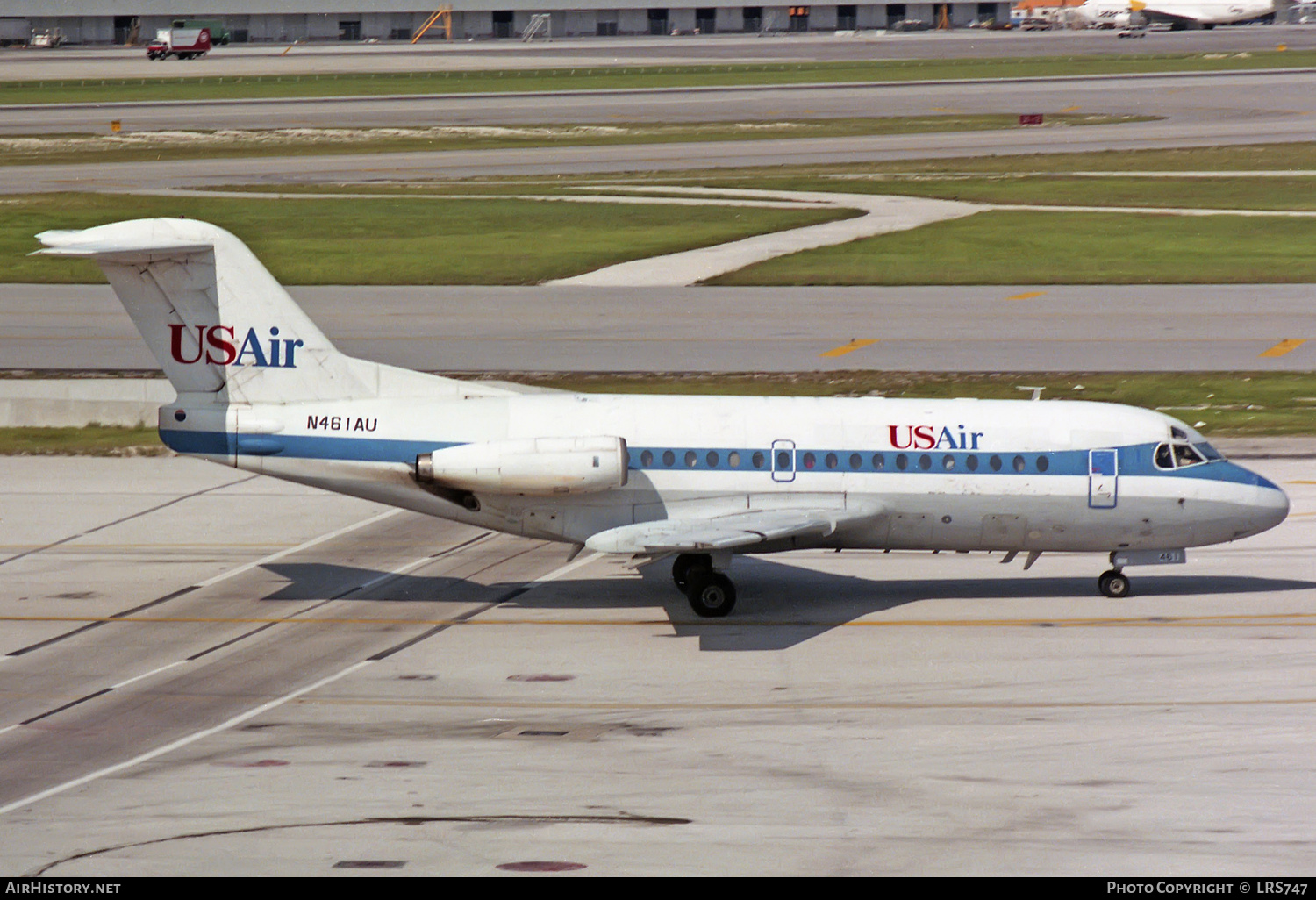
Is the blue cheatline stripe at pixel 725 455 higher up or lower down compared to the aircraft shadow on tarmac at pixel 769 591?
higher up

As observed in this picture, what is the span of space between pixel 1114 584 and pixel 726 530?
6770 mm

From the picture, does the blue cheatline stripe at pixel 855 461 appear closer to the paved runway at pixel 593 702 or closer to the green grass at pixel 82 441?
the paved runway at pixel 593 702

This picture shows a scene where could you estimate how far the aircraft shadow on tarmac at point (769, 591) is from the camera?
25188 millimetres

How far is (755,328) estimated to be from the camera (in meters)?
46.8

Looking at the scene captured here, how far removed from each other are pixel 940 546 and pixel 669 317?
77.8 ft

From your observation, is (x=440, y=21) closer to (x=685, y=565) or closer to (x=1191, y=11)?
(x=1191, y=11)

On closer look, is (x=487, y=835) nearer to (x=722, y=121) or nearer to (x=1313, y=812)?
(x=1313, y=812)

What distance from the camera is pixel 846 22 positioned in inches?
7495

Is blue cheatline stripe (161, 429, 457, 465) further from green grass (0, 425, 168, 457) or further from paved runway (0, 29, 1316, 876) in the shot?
green grass (0, 425, 168, 457)

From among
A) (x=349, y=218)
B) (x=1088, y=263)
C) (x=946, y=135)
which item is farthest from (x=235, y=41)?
(x=1088, y=263)

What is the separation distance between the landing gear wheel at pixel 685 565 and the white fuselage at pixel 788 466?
0.68m

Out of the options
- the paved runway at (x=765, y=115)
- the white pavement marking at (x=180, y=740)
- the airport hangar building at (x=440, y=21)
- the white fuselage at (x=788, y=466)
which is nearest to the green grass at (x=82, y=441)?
the white fuselage at (x=788, y=466)

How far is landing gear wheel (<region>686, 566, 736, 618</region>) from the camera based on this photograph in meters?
24.9

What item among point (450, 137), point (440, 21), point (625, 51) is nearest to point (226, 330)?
point (450, 137)
